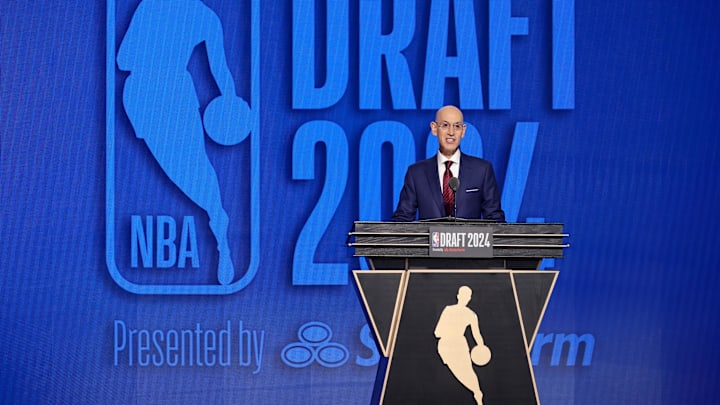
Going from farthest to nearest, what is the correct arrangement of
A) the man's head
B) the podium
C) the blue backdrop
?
the blue backdrop, the man's head, the podium

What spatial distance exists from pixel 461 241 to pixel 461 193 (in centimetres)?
64

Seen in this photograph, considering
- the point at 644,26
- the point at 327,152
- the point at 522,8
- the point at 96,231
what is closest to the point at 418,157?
the point at 327,152

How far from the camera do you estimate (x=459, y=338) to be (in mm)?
2971

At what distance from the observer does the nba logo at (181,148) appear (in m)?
5.19

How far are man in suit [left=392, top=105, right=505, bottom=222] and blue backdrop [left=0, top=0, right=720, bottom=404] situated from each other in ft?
5.05

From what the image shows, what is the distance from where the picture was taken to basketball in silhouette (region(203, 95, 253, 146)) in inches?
205

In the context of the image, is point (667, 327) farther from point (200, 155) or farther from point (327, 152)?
point (200, 155)

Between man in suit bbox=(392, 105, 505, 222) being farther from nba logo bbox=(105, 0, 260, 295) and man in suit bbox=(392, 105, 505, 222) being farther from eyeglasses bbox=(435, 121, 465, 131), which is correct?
nba logo bbox=(105, 0, 260, 295)

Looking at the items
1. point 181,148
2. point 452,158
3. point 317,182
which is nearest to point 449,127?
point 452,158

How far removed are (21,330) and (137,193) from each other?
109 cm

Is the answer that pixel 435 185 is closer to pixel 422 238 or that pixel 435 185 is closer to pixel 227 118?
pixel 422 238

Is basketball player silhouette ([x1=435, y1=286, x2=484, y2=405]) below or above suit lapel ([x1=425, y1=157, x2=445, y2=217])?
below

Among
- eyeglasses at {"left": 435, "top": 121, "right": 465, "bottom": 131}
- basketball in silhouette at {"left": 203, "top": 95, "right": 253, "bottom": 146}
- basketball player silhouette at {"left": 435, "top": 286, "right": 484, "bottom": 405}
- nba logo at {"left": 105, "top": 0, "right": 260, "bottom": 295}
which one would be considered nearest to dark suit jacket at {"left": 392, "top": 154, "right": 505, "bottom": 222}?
eyeglasses at {"left": 435, "top": 121, "right": 465, "bottom": 131}

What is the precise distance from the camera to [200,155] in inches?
205
